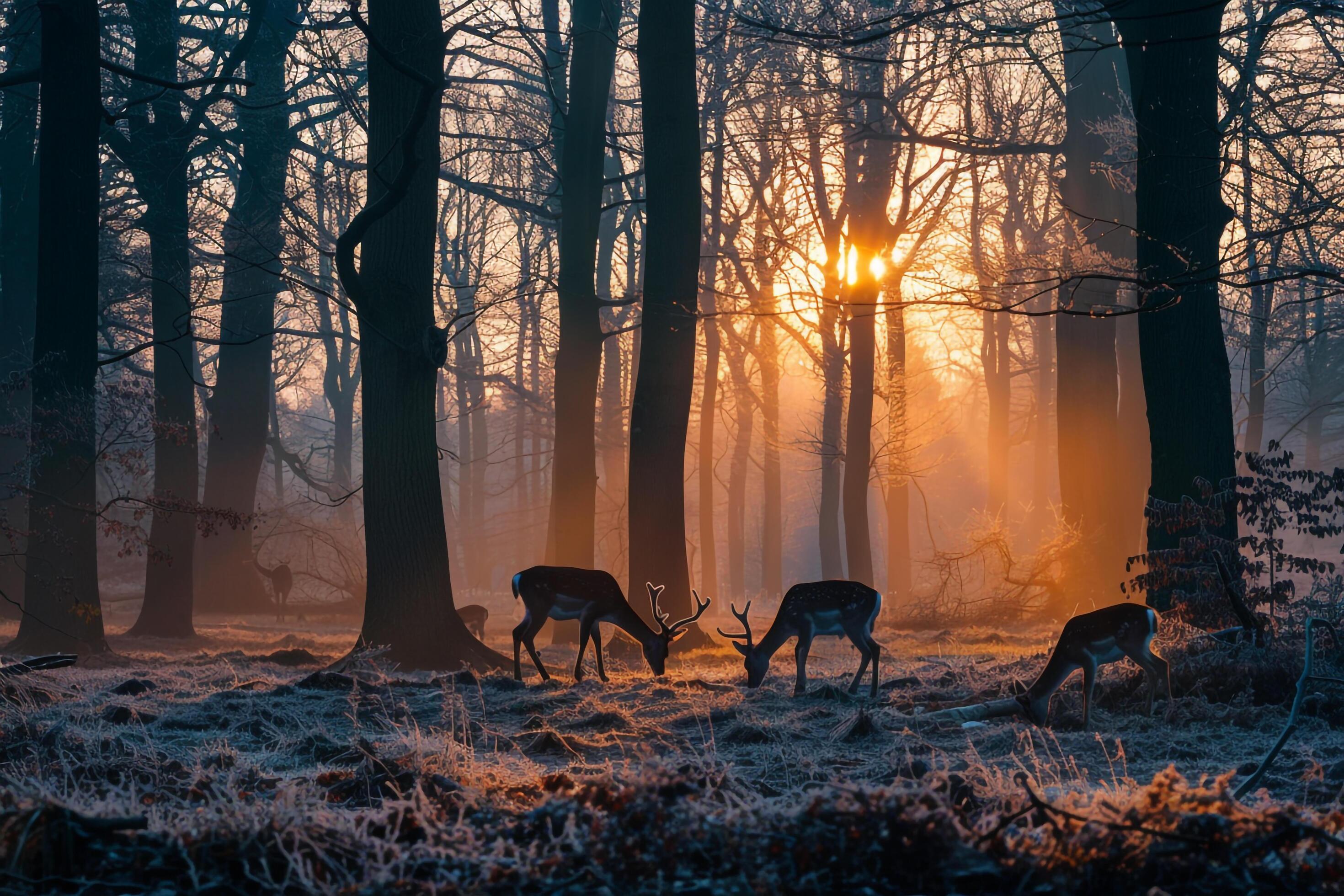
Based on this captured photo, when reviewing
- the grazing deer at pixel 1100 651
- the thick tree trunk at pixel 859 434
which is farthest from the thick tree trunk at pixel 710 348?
the grazing deer at pixel 1100 651

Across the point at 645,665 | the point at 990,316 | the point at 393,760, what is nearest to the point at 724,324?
the point at 990,316

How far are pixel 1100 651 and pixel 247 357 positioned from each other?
729 inches

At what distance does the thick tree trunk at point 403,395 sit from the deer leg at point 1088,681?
6.00 metres

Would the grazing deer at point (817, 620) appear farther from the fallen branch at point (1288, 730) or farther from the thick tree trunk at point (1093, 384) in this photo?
the thick tree trunk at point (1093, 384)

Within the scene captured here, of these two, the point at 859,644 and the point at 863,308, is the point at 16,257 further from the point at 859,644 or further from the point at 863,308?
the point at 859,644

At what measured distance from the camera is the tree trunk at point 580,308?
54.6ft

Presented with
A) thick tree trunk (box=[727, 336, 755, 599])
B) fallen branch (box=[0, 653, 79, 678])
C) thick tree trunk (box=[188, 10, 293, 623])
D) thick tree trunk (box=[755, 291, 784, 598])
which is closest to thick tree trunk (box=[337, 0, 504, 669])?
fallen branch (box=[0, 653, 79, 678])

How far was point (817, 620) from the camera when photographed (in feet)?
31.1

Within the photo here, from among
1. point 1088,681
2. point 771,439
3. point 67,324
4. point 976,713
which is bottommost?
point 976,713

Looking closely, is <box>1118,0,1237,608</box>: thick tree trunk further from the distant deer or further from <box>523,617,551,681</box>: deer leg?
the distant deer

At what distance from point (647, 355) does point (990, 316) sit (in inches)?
985

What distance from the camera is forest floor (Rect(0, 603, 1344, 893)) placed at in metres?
3.29

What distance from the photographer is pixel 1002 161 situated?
27656 millimetres

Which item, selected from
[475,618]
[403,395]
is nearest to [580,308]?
[475,618]
